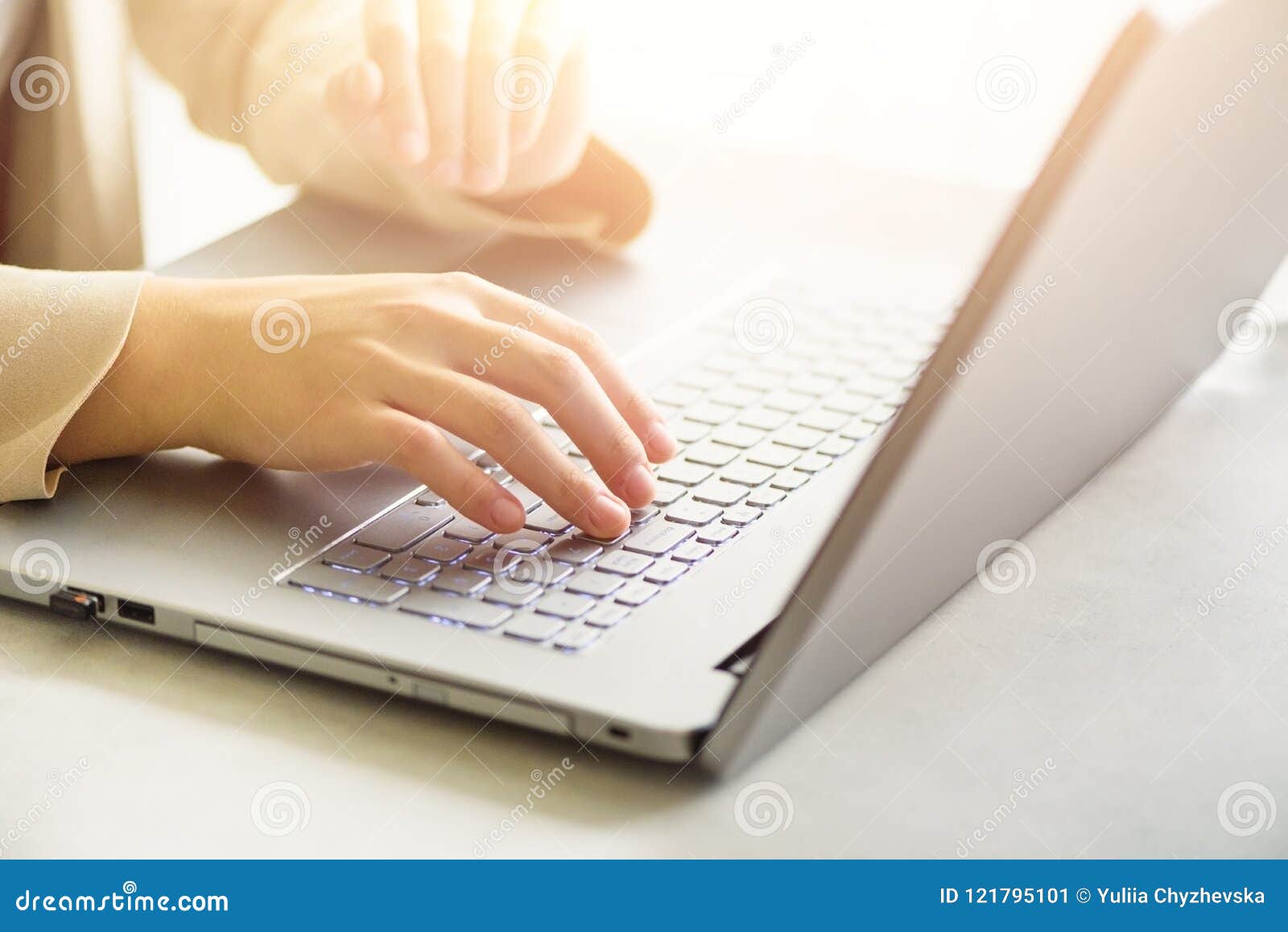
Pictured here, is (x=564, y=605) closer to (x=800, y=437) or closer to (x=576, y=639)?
(x=576, y=639)

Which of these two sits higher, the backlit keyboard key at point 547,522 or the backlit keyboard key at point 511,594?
the backlit keyboard key at point 511,594

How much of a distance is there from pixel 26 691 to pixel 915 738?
0.40 meters

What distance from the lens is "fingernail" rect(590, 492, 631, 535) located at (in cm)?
67

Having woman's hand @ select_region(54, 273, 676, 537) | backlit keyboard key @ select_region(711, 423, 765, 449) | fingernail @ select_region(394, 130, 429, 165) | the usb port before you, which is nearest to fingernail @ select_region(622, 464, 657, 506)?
woman's hand @ select_region(54, 273, 676, 537)

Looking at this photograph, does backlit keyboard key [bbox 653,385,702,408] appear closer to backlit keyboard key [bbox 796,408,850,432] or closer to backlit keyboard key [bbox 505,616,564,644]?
backlit keyboard key [bbox 796,408,850,432]

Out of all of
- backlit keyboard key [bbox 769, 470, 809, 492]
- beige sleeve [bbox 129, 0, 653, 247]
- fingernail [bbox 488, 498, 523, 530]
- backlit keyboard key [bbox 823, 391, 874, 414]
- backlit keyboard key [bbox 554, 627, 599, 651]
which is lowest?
beige sleeve [bbox 129, 0, 653, 247]

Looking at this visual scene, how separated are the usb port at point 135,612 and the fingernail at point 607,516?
22 cm

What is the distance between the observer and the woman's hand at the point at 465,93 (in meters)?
1.02

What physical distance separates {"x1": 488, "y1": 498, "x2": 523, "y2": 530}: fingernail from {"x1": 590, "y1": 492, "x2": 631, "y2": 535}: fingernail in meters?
0.04

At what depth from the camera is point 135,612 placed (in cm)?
63

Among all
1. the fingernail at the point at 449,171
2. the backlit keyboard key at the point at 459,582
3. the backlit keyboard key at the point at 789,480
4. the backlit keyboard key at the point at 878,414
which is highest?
the backlit keyboard key at the point at 878,414

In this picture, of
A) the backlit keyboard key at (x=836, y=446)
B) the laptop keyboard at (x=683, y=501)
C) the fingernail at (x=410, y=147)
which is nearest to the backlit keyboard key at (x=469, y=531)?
the laptop keyboard at (x=683, y=501)

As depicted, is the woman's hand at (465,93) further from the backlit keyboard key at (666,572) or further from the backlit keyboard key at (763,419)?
the backlit keyboard key at (666,572)
